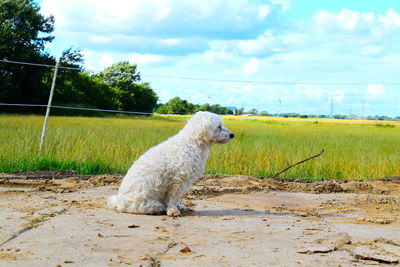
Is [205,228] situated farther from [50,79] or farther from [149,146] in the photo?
[50,79]

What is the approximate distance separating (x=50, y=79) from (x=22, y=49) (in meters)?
10.1

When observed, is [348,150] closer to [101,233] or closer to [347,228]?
[347,228]

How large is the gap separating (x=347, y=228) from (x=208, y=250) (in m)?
2.08

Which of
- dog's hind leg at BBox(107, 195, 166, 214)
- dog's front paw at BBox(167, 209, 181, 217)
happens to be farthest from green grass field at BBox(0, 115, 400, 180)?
dog's front paw at BBox(167, 209, 181, 217)

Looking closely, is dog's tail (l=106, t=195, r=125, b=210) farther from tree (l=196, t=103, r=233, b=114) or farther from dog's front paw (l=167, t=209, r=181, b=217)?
tree (l=196, t=103, r=233, b=114)

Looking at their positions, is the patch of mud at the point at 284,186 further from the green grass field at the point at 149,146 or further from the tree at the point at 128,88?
the tree at the point at 128,88

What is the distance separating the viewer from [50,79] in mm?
20406

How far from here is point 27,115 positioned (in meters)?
15.3

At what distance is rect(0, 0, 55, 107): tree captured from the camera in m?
20.2

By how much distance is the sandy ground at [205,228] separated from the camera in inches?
180

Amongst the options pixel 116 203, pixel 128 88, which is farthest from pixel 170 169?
pixel 128 88

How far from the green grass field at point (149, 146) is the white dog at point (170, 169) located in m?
4.49

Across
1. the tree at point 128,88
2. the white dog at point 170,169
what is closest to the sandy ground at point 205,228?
the white dog at point 170,169

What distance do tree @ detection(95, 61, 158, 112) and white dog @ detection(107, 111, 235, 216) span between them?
6919mm
